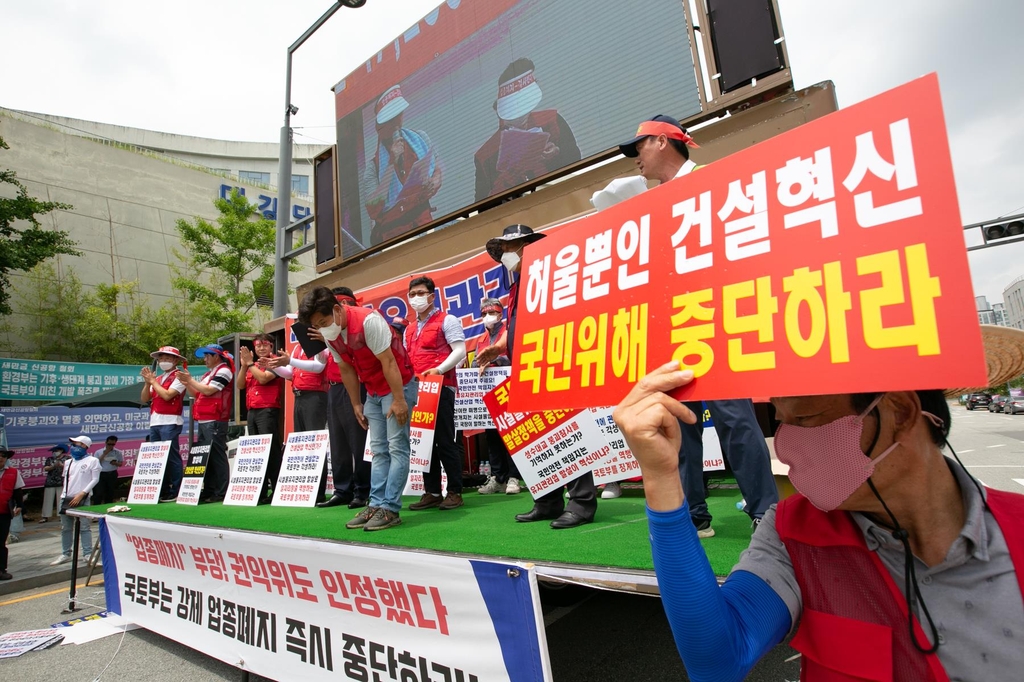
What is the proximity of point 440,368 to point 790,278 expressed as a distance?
3335 millimetres

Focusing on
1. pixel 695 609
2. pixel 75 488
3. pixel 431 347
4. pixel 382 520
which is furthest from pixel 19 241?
pixel 695 609

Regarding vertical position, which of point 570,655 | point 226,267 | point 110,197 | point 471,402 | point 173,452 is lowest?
point 570,655

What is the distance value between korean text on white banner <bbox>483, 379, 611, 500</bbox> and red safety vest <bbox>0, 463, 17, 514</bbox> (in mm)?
7614

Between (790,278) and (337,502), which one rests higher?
(790,278)

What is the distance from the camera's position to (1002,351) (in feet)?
4.54

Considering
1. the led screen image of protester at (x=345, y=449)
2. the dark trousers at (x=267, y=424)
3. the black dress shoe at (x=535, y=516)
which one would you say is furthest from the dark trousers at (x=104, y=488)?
the black dress shoe at (x=535, y=516)

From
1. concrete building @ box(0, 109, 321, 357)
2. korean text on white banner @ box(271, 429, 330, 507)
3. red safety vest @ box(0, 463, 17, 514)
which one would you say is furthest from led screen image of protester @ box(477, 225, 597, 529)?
concrete building @ box(0, 109, 321, 357)

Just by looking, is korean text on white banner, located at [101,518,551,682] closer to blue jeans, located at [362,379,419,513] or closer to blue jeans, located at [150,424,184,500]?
blue jeans, located at [362,379,419,513]

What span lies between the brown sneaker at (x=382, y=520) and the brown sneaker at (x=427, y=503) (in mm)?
709

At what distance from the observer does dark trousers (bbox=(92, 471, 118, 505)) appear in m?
8.68

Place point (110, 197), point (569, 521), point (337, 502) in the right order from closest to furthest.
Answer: point (569, 521)
point (337, 502)
point (110, 197)

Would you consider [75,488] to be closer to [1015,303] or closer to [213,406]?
[213,406]

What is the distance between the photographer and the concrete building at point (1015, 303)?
71750 millimetres

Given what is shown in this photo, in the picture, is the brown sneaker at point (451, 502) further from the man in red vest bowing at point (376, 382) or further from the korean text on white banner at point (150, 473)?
the korean text on white banner at point (150, 473)
